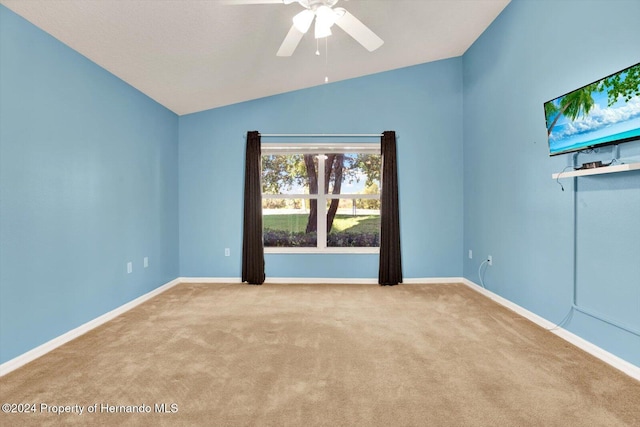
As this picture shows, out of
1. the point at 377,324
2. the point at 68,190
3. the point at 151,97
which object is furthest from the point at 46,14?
the point at 377,324

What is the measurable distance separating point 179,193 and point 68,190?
1904 millimetres

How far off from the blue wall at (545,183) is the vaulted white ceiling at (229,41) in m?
0.73

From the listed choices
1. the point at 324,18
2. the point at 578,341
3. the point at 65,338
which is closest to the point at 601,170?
the point at 578,341

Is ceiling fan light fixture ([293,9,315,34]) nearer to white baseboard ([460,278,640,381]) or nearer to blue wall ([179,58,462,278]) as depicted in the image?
blue wall ([179,58,462,278])

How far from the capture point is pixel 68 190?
8.49 feet

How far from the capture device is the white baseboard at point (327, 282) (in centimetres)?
208

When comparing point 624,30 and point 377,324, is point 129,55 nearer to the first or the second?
point 377,324

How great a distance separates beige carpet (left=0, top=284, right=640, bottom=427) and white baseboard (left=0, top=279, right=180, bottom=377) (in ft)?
0.23

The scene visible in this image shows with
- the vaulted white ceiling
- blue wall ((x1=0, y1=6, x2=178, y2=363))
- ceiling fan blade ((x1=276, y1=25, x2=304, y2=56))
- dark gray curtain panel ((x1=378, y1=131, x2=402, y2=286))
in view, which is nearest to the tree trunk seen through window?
dark gray curtain panel ((x1=378, y1=131, x2=402, y2=286))

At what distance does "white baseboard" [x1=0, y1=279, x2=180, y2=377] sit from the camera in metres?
2.07

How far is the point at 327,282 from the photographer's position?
4453 millimetres

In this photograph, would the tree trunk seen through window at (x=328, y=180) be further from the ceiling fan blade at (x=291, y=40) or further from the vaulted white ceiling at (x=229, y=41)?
the ceiling fan blade at (x=291, y=40)

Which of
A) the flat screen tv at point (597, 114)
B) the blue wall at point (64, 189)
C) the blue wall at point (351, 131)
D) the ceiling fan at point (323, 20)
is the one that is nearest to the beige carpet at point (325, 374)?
the blue wall at point (64, 189)

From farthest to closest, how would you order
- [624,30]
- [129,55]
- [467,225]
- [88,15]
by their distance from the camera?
1. [467,225]
2. [129,55]
3. [88,15]
4. [624,30]
